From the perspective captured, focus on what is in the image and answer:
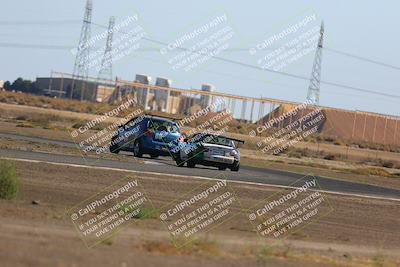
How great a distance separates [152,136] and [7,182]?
1667 cm

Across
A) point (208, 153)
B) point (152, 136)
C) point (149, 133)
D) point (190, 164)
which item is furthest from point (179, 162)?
point (149, 133)

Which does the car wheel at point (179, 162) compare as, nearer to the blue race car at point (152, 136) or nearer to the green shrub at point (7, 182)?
the blue race car at point (152, 136)

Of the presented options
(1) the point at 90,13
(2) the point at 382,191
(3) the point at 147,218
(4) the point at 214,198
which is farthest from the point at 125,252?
(1) the point at 90,13

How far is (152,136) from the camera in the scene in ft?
115

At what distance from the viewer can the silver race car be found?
33188mm

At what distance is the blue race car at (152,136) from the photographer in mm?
35188

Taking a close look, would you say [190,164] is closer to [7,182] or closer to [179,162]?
[179,162]

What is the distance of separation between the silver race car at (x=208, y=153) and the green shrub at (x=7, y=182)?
49.1 feet

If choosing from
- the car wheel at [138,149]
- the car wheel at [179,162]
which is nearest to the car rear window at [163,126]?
the car wheel at [138,149]

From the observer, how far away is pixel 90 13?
302ft

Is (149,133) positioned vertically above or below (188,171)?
above

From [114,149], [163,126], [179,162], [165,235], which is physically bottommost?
[114,149]

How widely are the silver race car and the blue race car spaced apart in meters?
1.09

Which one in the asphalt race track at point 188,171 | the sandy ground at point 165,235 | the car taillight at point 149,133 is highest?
the car taillight at point 149,133
